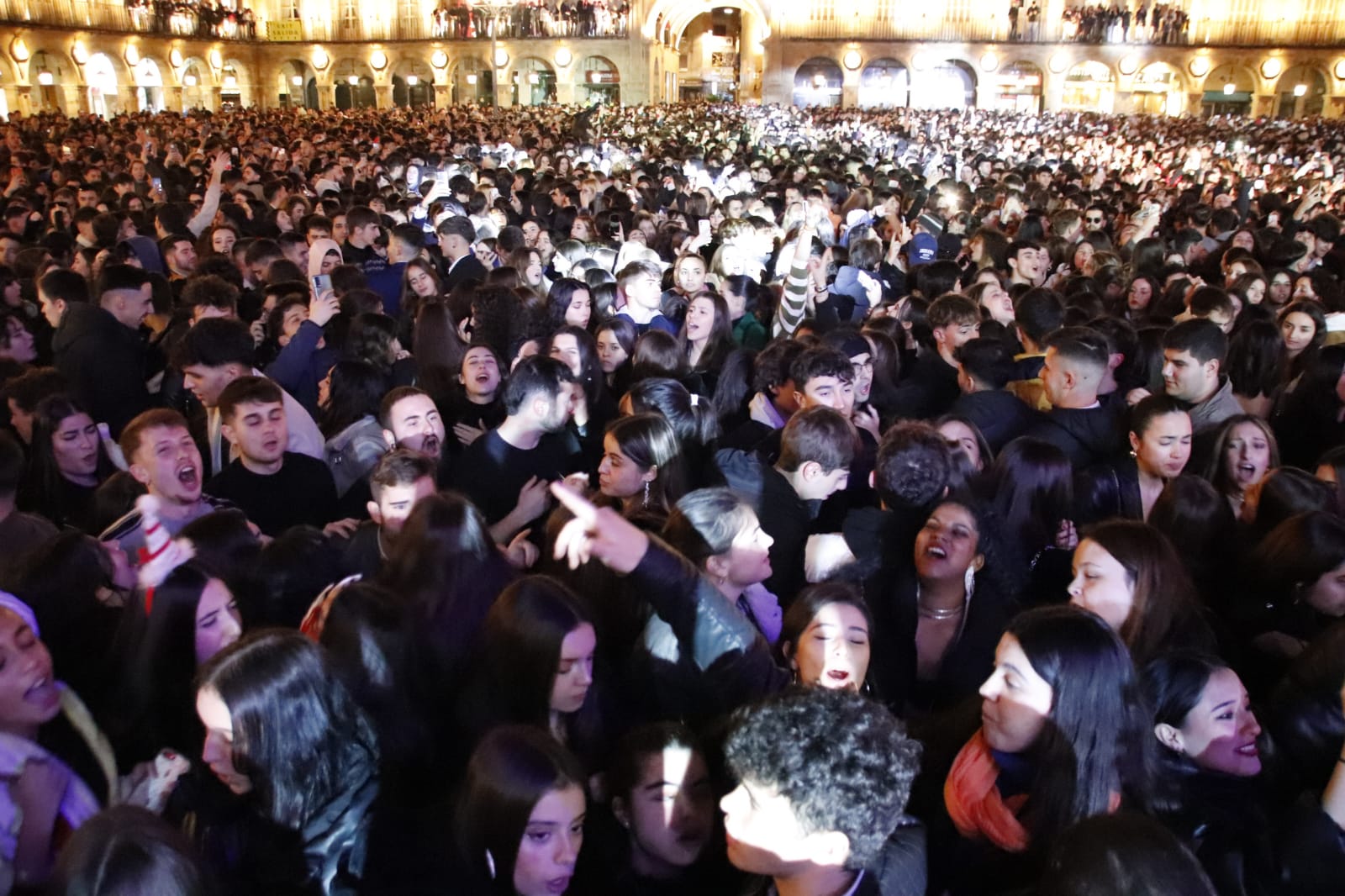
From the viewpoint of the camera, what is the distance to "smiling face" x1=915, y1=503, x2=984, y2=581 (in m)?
2.81

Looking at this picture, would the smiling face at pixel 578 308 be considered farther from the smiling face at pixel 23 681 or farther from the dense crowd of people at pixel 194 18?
the dense crowd of people at pixel 194 18

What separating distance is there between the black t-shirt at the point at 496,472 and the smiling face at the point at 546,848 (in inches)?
75.0

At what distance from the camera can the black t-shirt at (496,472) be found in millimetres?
3725

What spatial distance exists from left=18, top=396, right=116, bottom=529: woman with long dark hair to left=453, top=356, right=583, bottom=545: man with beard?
1.46 meters

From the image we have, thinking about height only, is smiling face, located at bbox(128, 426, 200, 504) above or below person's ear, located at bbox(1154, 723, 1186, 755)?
above

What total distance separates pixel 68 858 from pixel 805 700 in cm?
125

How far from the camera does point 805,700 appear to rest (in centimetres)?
171

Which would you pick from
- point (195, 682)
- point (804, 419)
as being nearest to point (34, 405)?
point (195, 682)

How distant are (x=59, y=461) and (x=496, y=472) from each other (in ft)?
5.63

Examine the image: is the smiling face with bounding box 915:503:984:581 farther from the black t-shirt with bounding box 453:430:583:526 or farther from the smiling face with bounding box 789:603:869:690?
the black t-shirt with bounding box 453:430:583:526

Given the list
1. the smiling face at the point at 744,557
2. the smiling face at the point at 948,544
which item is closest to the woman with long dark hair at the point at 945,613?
the smiling face at the point at 948,544

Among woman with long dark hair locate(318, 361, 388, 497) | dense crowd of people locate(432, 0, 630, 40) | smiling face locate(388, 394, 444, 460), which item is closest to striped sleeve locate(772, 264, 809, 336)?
woman with long dark hair locate(318, 361, 388, 497)

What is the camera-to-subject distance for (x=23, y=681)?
2098 millimetres

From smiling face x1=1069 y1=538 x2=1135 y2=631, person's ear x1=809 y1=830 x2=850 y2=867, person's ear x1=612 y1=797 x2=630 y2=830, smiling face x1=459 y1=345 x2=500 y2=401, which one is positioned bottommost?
person's ear x1=612 y1=797 x2=630 y2=830
